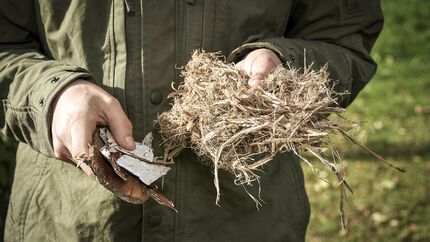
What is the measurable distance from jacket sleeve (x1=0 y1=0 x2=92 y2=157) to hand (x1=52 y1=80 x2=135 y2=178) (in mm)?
42

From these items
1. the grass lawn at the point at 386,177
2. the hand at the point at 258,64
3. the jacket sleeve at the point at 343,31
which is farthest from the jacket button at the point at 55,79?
the grass lawn at the point at 386,177

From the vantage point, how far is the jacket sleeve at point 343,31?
228 cm

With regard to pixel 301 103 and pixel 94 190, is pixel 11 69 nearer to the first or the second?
pixel 94 190

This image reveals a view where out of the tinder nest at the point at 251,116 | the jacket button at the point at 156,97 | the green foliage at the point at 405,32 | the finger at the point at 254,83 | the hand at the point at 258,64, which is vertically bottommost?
the green foliage at the point at 405,32

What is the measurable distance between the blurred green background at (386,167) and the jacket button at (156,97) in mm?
1497

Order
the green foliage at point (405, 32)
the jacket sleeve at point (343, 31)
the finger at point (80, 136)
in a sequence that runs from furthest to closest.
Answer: the green foliage at point (405, 32) → the jacket sleeve at point (343, 31) → the finger at point (80, 136)

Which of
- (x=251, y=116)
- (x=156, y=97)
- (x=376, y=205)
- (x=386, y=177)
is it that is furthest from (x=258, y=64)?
(x=386, y=177)

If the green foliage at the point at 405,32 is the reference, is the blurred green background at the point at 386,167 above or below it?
below

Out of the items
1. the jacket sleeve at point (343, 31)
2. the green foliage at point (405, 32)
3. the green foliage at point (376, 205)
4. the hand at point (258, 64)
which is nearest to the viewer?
the hand at point (258, 64)

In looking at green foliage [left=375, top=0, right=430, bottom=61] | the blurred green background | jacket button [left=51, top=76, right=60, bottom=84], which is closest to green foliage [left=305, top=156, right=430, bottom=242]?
the blurred green background

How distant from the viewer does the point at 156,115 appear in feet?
6.88

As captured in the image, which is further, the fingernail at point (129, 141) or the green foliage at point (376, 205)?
the green foliage at point (376, 205)

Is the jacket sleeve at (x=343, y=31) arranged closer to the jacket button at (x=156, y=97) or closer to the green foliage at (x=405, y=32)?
the jacket button at (x=156, y=97)

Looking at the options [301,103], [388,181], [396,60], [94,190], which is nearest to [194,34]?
[301,103]
